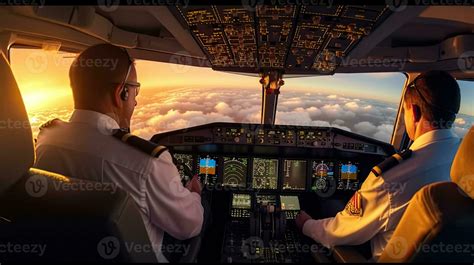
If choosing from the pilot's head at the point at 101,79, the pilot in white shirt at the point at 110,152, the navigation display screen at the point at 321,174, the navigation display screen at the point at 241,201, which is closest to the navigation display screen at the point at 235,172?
the navigation display screen at the point at 241,201

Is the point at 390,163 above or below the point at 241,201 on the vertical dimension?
above

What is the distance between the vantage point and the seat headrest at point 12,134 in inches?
49.3

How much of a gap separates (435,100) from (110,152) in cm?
131

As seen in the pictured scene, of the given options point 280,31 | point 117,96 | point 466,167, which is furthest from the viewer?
point 280,31

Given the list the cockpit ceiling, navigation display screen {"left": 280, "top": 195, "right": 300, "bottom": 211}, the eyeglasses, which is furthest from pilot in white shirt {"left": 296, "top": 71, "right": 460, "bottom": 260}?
navigation display screen {"left": 280, "top": 195, "right": 300, "bottom": 211}

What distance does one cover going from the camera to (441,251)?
3.99ft

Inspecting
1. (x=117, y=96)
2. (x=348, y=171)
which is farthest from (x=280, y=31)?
(x=348, y=171)

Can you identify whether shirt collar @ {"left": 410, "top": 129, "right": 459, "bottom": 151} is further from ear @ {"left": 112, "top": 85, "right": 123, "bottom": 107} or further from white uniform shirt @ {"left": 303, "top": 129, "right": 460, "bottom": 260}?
ear @ {"left": 112, "top": 85, "right": 123, "bottom": 107}

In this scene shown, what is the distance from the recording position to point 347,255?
5.76 feet

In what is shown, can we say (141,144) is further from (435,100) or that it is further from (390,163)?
(435,100)

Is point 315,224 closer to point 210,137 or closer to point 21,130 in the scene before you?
point 210,137

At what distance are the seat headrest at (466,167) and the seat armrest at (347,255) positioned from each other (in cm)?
64

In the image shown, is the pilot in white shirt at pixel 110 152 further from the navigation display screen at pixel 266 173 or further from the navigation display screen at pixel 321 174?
the navigation display screen at pixel 321 174

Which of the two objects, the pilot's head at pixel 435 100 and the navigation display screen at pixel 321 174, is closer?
the pilot's head at pixel 435 100
